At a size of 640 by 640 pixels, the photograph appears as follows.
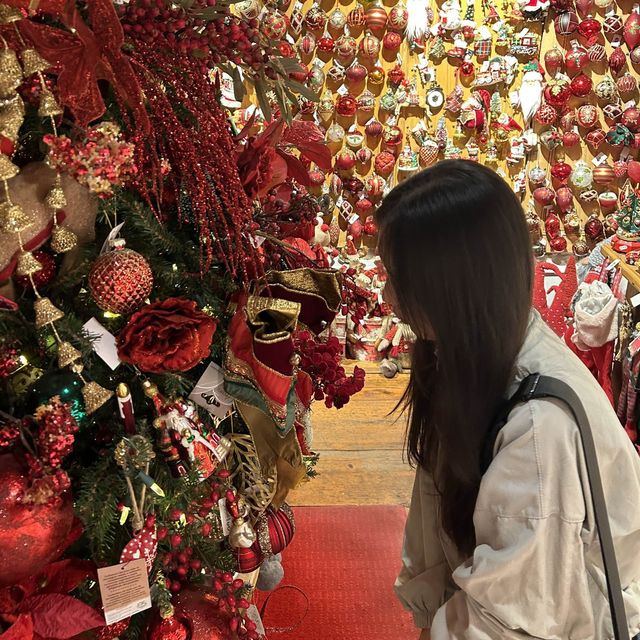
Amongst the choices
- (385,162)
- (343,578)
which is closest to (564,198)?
(385,162)

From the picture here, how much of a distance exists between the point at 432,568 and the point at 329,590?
0.77 m

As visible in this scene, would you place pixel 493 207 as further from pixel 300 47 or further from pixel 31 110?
pixel 300 47

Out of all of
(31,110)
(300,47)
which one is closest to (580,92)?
(300,47)

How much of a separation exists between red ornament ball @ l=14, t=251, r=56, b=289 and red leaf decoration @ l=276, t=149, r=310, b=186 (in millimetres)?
510

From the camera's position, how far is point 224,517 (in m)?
1.15

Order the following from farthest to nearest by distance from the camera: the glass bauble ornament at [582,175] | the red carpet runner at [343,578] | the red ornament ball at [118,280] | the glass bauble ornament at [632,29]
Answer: the glass bauble ornament at [582,175] → the glass bauble ornament at [632,29] → the red carpet runner at [343,578] → the red ornament ball at [118,280]

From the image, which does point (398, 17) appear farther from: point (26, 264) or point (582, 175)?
point (26, 264)

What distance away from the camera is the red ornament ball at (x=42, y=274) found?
0.90 metres

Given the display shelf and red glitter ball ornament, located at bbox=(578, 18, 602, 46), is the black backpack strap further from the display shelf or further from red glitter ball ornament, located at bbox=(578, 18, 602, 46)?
red glitter ball ornament, located at bbox=(578, 18, 602, 46)

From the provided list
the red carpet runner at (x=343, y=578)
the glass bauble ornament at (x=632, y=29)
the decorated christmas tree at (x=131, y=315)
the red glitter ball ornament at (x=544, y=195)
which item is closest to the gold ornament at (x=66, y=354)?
the decorated christmas tree at (x=131, y=315)

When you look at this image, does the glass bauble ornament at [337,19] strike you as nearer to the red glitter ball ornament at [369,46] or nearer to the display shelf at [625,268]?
the red glitter ball ornament at [369,46]

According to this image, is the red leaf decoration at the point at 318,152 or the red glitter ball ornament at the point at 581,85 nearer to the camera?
the red leaf decoration at the point at 318,152

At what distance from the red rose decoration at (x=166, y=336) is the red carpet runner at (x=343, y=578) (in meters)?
1.26

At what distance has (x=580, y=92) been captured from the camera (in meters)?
3.96
